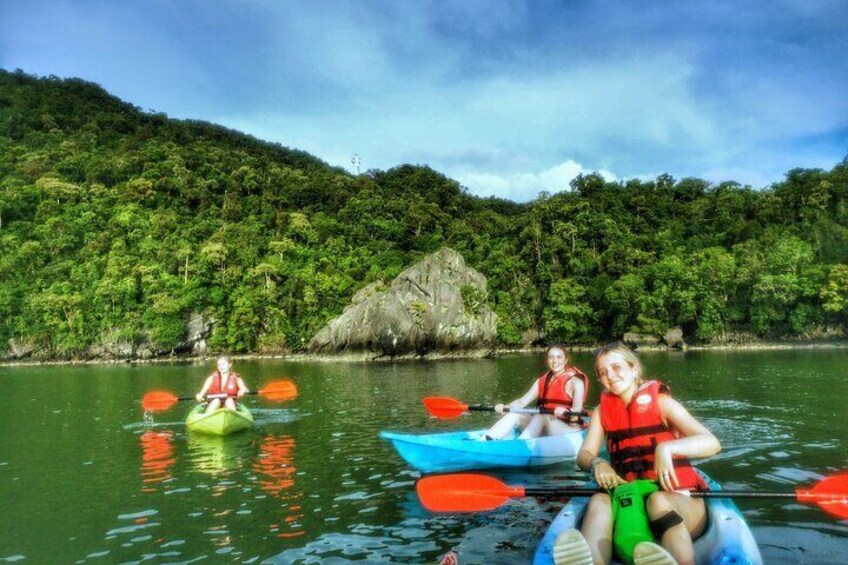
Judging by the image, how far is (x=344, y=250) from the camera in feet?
202

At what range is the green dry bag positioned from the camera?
143 inches

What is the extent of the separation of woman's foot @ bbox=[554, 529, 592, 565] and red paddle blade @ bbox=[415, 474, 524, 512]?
61.5 inches

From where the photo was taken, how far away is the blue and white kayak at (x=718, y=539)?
352cm

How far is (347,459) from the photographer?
896 cm

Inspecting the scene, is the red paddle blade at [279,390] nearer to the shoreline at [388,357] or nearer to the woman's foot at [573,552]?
the woman's foot at [573,552]

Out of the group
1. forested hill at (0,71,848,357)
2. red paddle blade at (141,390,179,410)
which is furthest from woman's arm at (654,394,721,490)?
forested hill at (0,71,848,357)

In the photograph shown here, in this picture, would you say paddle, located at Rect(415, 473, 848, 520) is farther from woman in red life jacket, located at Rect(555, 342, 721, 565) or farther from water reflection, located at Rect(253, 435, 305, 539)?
water reflection, located at Rect(253, 435, 305, 539)

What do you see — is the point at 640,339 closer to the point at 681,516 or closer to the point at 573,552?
the point at 681,516

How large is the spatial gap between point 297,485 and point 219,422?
169 inches

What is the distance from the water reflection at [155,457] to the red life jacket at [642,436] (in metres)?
6.14

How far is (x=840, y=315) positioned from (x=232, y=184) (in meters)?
68.6

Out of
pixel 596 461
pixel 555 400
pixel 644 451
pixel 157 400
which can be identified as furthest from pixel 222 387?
pixel 644 451

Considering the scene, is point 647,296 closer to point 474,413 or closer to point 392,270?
point 392,270

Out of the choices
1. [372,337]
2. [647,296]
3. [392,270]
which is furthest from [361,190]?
[647,296]
